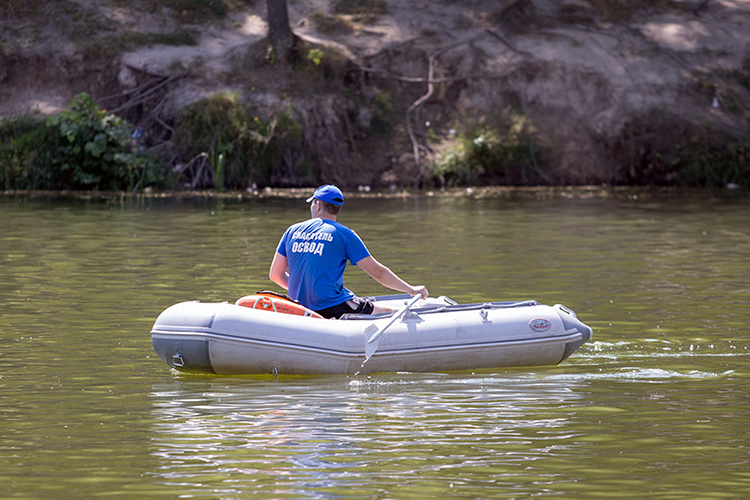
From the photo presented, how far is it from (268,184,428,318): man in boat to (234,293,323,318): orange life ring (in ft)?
0.63

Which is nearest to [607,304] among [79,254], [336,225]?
[336,225]

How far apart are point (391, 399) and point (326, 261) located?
1.37m

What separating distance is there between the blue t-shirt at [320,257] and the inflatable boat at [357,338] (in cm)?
25

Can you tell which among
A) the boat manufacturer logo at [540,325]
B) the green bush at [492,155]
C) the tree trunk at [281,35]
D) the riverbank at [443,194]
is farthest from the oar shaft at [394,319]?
the tree trunk at [281,35]

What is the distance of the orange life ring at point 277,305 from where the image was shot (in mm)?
7715

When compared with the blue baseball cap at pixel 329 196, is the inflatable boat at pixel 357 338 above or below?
below

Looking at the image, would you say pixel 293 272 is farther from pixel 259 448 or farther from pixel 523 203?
pixel 523 203

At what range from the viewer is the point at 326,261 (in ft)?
25.9

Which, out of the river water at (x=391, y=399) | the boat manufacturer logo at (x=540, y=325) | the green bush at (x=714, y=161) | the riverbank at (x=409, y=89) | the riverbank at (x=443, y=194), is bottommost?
the river water at (x=391, y=399)

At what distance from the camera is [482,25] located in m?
29.3

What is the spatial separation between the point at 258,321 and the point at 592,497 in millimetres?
3135

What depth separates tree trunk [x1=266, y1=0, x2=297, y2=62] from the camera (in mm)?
26188

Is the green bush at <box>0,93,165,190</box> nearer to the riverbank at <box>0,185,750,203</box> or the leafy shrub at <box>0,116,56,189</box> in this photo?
the leafy shrub at <box>0,116,56,189</box>

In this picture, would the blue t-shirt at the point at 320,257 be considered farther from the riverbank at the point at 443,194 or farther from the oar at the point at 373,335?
the riverbank at the point at 443,194
